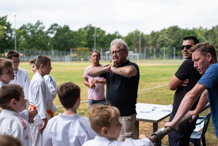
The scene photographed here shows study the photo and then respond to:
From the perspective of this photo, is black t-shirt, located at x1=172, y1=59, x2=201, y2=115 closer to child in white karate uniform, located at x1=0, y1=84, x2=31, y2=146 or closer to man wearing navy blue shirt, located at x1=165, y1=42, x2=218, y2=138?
man wearing navy blue shirt, located at x1=165, y1=42, x2=218, y2=138

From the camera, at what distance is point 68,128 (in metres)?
2.46

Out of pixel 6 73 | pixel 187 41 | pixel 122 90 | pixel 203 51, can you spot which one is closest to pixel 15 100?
pixel 6 73

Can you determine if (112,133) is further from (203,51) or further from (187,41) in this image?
(187,41)

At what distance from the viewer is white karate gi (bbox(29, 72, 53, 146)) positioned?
3.65 m

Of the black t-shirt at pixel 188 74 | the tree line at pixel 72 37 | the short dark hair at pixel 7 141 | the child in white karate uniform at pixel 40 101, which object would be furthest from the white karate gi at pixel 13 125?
the tree line at pixel 72 37

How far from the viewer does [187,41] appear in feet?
11.9

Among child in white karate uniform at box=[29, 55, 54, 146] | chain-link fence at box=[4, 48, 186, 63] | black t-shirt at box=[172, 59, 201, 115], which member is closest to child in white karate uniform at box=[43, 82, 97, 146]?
child in white karate uniform at box=[29, 55, 54, 146]

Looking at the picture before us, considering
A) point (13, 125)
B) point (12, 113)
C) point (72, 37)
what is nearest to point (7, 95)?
point (12, 113)

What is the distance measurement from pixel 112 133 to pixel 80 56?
66751 mm

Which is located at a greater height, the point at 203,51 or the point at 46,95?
the point at 203,51

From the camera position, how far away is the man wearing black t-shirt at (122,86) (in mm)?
3520

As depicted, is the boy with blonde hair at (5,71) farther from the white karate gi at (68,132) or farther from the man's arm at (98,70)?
the white karate gi at (68,132)

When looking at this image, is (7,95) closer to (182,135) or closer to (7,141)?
(7,141)

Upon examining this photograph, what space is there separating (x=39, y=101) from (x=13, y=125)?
120 cm
